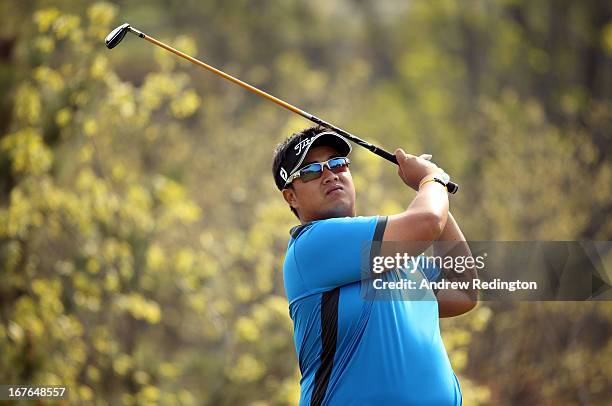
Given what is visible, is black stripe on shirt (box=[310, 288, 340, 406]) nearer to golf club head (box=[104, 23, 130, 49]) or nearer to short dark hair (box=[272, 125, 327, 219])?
short dark hair (box=[272, 125, 327, 219])

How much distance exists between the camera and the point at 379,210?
8.54 m

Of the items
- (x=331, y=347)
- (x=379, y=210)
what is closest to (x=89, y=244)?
(x=379, y=210)

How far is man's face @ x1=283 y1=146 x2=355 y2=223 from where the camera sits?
10.9 feet

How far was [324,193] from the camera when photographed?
334cm

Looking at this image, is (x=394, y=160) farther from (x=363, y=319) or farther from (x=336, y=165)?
(x=363, y=319)

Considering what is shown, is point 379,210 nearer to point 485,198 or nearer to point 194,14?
point 485,198

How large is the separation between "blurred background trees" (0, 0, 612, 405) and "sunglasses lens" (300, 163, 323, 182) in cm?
405

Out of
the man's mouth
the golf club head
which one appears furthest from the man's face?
the golf club head

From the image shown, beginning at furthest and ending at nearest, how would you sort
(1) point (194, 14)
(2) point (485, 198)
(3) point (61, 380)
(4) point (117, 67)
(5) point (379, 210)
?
(1) point (194, 14), (4) point (117, 67), (2) point (485, 198), (5) point (379, 210), (3) point (61, 380)

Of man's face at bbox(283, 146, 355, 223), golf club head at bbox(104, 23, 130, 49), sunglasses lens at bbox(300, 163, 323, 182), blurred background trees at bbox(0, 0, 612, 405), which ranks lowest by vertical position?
man's face at bbox(283, 146, 355, 223)

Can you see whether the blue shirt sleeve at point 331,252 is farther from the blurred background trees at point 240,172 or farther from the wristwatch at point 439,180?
the blurred background trees at point 240,172

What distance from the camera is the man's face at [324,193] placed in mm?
3330

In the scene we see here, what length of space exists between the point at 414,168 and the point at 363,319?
0.55m

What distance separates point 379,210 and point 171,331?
4.84m
